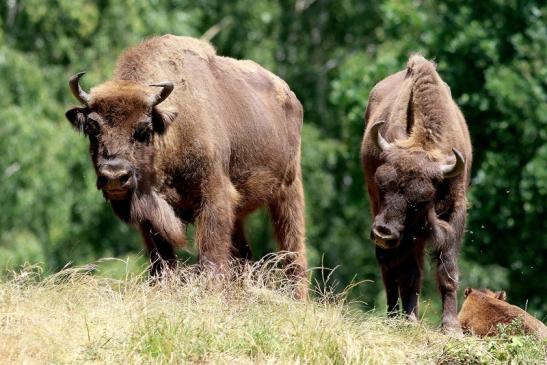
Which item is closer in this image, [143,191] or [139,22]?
[143,191]

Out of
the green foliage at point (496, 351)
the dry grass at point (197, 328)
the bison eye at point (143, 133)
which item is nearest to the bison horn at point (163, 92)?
the bison eye at point (143, 133)

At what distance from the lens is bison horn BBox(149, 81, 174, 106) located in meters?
10.5

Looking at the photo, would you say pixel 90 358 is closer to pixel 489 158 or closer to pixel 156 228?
pixel 156 228

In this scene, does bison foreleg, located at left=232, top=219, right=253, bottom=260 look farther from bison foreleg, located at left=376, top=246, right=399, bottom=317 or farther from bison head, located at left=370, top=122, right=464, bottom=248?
bison head, located at left=370, top=122, right=464, bottom=248

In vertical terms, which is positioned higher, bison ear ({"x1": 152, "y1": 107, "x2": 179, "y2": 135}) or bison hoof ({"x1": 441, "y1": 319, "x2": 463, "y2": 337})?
bison ear ({"x1": 152, "y1": 107, "x2": 179, "y2": 135})

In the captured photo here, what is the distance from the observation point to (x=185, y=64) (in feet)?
37.7

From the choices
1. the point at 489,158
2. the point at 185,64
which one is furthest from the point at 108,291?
the point at 489,158

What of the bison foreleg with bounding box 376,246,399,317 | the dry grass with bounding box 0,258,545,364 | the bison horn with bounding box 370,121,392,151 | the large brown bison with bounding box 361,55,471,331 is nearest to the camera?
the dry grass with bounding box 0,258,545,364

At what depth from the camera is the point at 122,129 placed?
10.5m

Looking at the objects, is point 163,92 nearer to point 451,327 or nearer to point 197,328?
point 197,328

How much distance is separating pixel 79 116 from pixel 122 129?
45 cm

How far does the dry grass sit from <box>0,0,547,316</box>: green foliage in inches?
316

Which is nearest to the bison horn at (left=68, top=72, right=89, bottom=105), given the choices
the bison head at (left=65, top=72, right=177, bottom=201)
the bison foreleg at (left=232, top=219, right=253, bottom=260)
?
the bison head at (left=65, top=72, right=177, bottom=201)

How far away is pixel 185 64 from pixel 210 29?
19.4m
